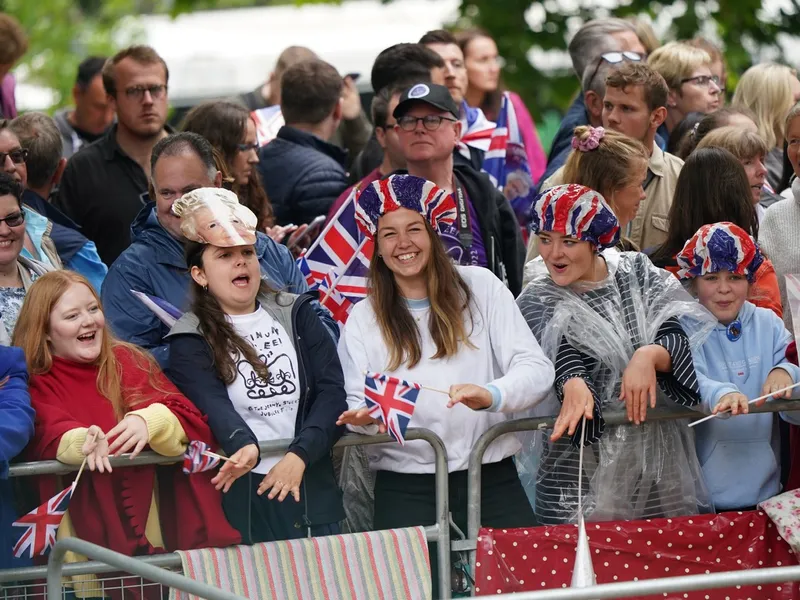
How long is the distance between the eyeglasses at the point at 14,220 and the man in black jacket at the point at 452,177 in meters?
1.88

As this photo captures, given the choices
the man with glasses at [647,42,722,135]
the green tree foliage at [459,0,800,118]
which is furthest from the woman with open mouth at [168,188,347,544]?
the green tree foliage at [459,0,800,118]

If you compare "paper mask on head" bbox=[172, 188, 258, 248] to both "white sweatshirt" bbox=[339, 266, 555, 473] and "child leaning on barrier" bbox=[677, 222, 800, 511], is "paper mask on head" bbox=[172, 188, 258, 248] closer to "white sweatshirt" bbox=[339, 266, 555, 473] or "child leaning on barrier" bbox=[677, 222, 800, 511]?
"white sweatshirt" bbox=[339, 266, 555, 473]

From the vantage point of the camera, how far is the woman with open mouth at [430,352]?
5.29m

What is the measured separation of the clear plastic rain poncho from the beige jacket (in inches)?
49.5

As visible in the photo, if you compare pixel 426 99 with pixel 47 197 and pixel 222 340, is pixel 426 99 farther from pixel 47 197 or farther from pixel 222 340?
pixel 47 197

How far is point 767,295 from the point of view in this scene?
19.2ft

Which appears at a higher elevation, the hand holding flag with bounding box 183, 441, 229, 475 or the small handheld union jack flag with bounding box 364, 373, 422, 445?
the small handheld union jack flag with bounding box 364, 373, 422, 445

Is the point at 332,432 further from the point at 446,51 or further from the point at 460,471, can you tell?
the point at 446,51

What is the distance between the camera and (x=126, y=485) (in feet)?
16.4

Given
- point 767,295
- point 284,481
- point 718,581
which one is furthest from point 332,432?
point 767,295

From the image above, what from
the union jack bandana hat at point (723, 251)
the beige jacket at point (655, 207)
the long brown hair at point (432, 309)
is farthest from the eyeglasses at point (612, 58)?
the long brown hair at point (432, 309)

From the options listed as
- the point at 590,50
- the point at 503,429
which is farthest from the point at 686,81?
the point at 503,429

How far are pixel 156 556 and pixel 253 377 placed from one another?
74 centimetres

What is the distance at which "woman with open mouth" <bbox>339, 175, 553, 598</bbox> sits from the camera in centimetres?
529
